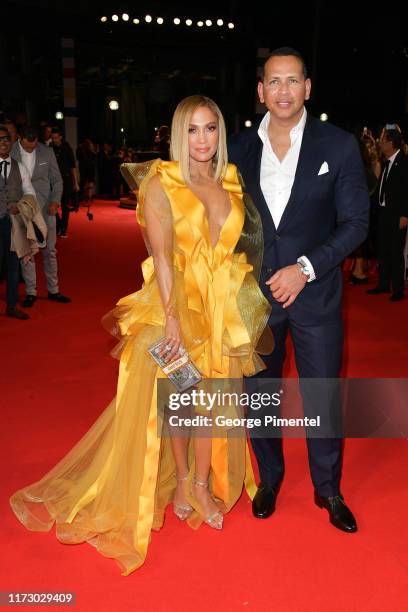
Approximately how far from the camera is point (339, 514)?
2.46 m

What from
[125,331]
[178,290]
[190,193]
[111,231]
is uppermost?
[190,193]

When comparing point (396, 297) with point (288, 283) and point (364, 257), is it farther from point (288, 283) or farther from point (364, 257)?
point (288, 283)

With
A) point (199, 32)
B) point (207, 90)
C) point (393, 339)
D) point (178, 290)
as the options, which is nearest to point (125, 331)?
point (178, 290)

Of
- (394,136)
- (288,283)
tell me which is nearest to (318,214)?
(288,283)

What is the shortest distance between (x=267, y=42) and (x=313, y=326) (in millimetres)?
16443

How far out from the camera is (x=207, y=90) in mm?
21906

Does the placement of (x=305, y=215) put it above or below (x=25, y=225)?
above

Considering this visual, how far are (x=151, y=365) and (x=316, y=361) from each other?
62 centimetres

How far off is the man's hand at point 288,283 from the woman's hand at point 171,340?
0.37m

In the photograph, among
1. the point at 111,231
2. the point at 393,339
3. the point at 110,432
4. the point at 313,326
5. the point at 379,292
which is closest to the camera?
the point at 313,326

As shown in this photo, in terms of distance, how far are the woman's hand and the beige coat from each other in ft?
10.9

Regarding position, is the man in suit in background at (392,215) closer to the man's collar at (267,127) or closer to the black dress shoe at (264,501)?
the black dress shoe at (264,501)

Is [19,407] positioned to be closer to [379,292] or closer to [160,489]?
[160,489]

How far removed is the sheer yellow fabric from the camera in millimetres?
2227
